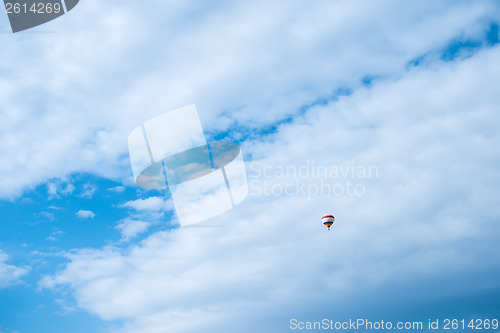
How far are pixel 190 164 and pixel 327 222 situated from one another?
218ft

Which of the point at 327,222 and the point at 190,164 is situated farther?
the point at 327,222

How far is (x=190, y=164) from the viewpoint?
2064 inches

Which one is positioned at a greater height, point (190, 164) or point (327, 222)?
point (327, 222)

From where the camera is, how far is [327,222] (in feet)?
365
